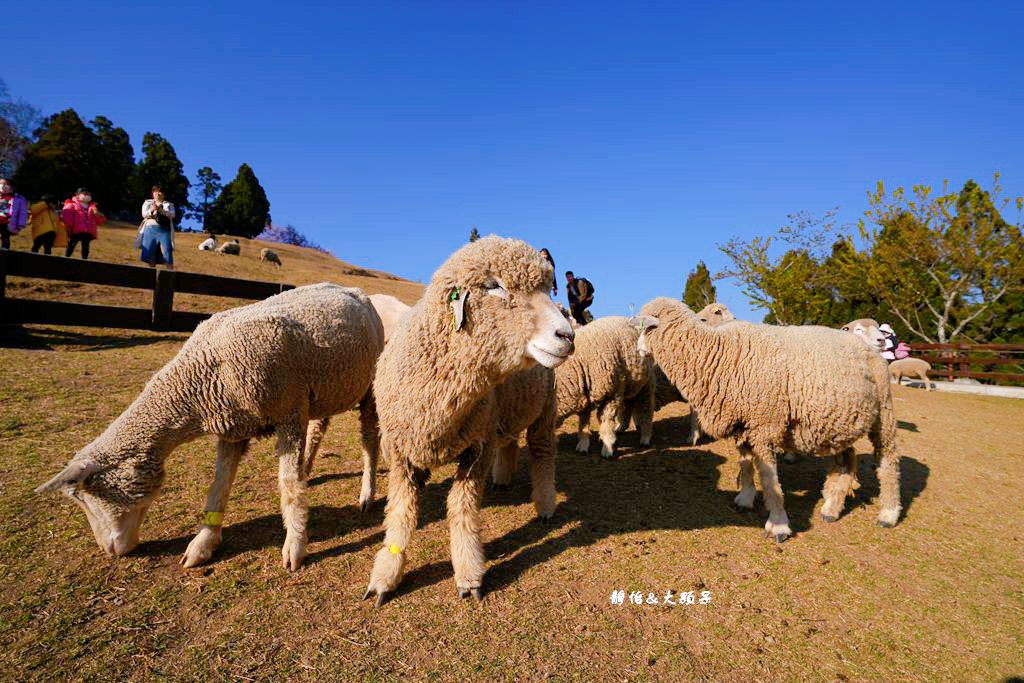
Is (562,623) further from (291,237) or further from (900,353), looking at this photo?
(291,237)

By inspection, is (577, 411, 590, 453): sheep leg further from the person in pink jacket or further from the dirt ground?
the person in pink jacket

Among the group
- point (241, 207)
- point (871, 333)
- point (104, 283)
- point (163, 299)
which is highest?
point (241, 207)

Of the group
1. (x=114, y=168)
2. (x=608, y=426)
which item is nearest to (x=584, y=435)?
(x=608, y=426)

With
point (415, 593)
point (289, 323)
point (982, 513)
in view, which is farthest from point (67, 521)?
point (982, 513)

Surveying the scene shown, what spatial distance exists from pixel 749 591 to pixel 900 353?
2104 cm

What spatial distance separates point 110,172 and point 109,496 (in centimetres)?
5555

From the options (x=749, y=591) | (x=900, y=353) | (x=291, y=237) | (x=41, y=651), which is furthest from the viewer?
(x=291, y=237)

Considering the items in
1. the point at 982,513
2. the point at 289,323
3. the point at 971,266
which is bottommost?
the point at 982,513

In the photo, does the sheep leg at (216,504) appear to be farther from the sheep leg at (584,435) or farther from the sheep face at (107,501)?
the sheep leg at (584,435)

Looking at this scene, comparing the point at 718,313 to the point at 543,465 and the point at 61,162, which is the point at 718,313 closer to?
the point at 543,465

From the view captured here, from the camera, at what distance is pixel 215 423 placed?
376cm

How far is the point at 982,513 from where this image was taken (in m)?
6.07

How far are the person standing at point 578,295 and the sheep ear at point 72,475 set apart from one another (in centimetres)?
1113

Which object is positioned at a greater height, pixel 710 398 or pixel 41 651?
pixel 710 398
